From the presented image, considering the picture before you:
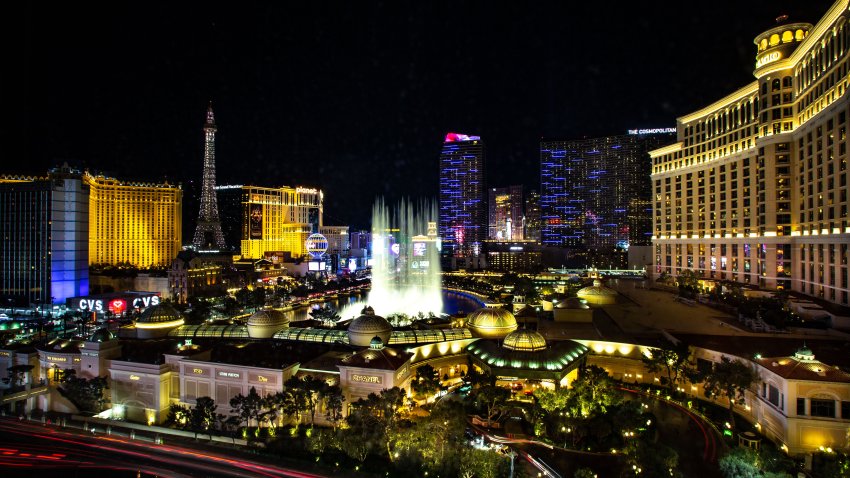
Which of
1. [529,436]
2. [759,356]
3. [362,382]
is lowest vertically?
[529,436]

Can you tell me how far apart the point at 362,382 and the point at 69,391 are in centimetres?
1806

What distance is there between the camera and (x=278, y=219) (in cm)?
11719

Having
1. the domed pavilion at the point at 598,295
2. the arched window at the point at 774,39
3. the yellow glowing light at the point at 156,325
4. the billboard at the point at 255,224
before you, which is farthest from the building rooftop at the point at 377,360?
the billboard at the point at 255,224

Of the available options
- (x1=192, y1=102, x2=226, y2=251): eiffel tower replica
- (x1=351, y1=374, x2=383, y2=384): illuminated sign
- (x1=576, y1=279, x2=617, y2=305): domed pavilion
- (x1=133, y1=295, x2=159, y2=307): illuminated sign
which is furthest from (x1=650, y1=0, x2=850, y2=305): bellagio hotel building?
(x1=192, y1=102, x2=226, y2=251): eiffel tower replica

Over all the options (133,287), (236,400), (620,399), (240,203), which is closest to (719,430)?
(620,399)

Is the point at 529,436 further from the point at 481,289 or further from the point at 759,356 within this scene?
the point at 481,289

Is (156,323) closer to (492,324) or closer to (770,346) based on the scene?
(492,324)

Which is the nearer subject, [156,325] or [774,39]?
[156,325]

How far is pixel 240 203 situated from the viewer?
384 feet

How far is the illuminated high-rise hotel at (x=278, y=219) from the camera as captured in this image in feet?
363

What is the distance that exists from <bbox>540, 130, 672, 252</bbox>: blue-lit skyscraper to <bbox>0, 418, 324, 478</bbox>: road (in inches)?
4300

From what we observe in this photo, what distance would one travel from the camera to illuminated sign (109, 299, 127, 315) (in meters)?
54.6

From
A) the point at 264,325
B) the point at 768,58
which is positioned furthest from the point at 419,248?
the point at 768,58

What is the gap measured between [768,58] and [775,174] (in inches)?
428
